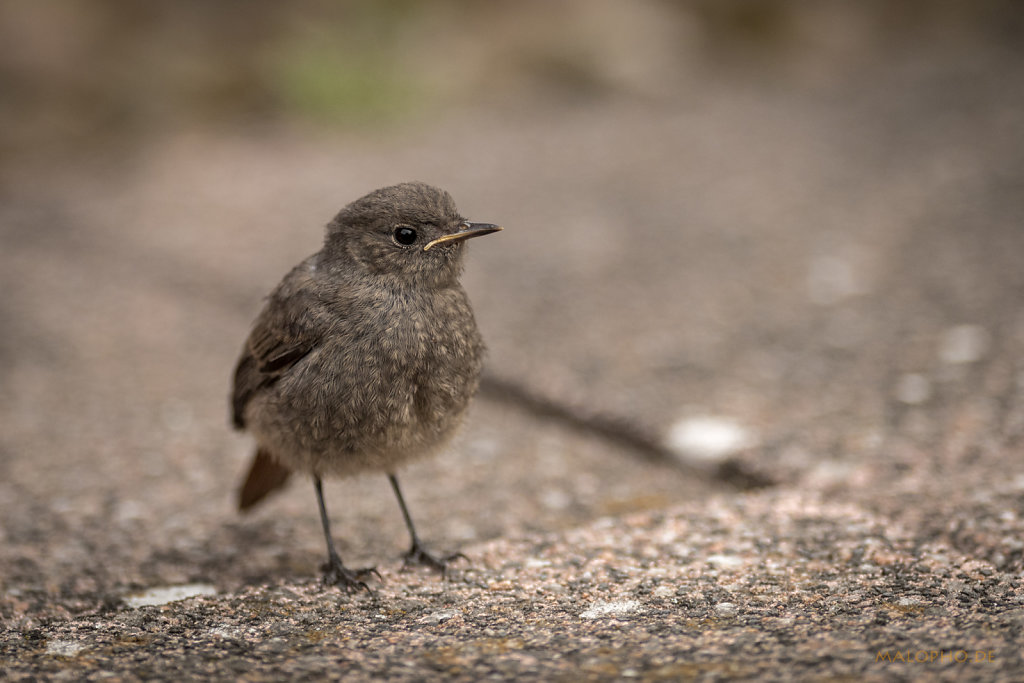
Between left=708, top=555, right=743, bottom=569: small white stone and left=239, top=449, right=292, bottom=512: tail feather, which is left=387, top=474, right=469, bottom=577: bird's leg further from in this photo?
left=708, top=555, right=743, bottom=569: small white stone

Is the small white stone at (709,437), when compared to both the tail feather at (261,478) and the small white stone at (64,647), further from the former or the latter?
the small white stone at (64,647)

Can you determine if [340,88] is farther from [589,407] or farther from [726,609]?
[726,609]

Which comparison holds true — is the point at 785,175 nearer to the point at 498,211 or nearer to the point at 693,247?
the point at 693,247

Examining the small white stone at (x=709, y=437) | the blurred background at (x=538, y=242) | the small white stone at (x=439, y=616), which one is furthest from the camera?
the small white stone at (x=709, y=437)

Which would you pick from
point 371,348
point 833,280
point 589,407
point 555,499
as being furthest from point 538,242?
point 371,348

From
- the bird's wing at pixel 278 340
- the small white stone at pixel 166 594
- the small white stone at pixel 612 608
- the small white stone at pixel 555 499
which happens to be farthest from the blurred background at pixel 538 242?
the small white stone at pixel 612 608

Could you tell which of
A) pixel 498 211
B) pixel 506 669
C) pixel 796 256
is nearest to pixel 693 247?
pixel 796 256

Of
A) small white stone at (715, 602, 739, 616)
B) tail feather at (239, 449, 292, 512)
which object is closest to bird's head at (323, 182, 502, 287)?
tail feather at (239, 449, 292, 512)
